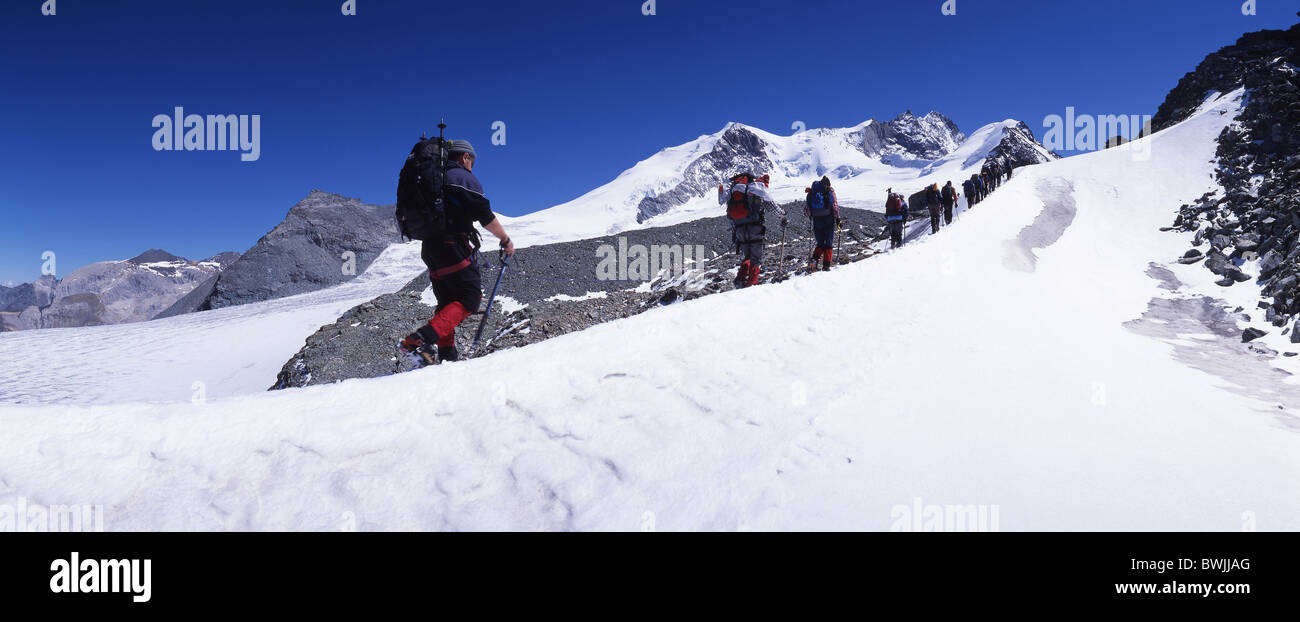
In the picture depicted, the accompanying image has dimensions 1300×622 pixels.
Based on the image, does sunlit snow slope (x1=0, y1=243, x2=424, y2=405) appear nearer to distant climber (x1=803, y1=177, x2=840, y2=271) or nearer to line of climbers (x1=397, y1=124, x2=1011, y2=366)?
line of climbers (x1=397, y1=124, x2=1011, y2=366)

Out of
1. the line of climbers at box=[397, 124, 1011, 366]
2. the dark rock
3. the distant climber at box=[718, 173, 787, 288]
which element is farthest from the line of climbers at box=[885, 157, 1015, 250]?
the line of climbers at box=[397, 124, 1011, 366]

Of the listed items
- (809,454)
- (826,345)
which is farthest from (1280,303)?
(809,454)

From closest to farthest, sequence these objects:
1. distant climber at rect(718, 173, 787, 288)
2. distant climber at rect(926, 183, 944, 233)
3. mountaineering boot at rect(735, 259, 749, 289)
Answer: distant climber at rect(718, 173, 787, 288) → mountaineering boot at rect(735, 259, 749, 289) → distant climber at rect(926, 183, 944, 233)

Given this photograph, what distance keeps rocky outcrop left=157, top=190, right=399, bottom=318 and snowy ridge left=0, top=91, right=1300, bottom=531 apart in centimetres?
4148

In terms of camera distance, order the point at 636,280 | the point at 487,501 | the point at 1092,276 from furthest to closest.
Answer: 1. the point at 636,280
2. the point at 1092,276
3. the point at 487,501

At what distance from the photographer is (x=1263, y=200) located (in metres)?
16.8

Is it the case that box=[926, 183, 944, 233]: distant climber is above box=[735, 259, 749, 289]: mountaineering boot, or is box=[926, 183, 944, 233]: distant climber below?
above

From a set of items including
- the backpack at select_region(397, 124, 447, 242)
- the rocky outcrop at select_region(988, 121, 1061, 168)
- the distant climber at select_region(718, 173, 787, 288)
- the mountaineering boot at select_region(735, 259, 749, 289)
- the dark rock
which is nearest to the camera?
the backpack at select_region(397, 124, 447, 242)

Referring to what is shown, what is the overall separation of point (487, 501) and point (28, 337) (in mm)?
28712

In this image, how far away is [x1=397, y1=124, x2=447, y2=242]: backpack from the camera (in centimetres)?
509

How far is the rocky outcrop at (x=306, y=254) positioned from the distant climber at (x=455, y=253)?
39.9 metres

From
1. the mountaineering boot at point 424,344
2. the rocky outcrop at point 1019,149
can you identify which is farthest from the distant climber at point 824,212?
the rocky outcrop at point 1019,149
